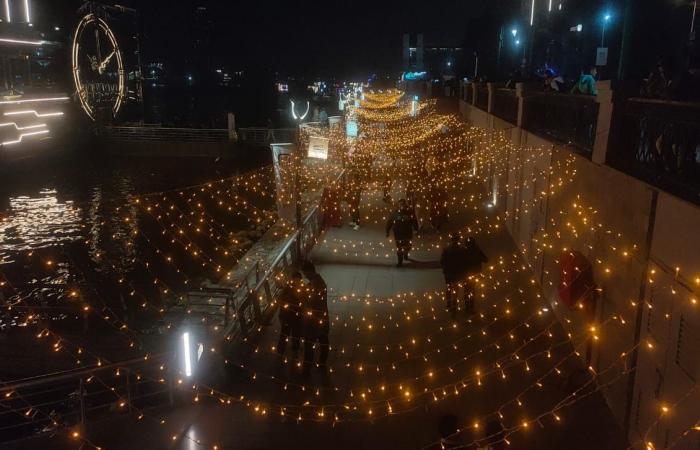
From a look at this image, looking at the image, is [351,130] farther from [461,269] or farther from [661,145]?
[661,145]

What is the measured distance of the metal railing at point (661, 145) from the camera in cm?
415

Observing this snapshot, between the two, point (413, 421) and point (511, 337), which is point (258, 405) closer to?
point (413, 421)

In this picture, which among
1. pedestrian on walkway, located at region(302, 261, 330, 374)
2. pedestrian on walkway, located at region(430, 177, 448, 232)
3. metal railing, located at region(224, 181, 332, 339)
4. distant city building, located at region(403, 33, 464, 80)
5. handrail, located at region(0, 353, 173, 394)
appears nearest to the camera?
handrail, located at region(0, 353, 173, 394)

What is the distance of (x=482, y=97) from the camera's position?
56.6 feet

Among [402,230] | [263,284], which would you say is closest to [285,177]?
[402,230]

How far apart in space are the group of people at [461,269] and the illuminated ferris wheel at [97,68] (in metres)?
23.8

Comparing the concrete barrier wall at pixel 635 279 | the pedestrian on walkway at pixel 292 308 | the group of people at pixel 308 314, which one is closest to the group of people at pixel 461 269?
the concrete barrier wall at pixel 635 279

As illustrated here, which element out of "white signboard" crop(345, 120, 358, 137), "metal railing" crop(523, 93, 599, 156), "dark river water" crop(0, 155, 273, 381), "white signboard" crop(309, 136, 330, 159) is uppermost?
"metal railing" crop(523, 93, 599, 156)

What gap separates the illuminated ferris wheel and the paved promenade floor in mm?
23808

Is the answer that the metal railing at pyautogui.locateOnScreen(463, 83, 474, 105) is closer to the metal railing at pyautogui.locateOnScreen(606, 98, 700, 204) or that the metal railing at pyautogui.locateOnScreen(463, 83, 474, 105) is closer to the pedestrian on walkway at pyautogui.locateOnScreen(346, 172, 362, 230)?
the pedestrian on walkway at pyautogui.locateOnScreen(346, 172, 362, 230)

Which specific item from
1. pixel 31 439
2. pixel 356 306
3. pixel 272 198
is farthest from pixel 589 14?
pixel 31 439

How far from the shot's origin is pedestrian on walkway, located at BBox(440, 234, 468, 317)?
7.73m

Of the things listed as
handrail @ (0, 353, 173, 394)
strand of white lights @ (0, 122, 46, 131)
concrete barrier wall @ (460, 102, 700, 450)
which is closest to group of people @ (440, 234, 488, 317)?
concrete barrier wall @ (460, 102, 700, 450)

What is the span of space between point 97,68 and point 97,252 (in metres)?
16.6
